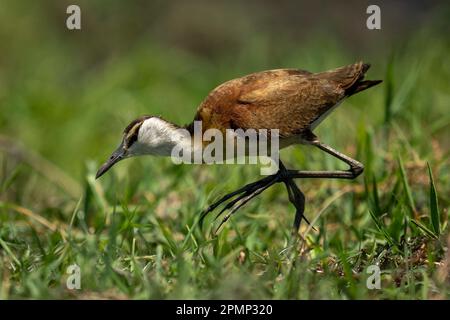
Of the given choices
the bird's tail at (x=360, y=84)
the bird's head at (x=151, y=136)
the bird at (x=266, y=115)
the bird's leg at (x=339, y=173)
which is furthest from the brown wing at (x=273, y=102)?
the bird's leg at (x=339, y=173)

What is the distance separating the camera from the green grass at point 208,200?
4.17 m

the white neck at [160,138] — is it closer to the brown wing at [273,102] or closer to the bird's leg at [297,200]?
the brown wing at [273,102]

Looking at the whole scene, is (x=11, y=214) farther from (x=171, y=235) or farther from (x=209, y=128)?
(x=209, y=128)

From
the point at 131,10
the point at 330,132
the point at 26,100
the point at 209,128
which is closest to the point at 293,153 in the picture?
the point at 330,132

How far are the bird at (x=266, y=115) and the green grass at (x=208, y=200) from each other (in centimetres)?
28

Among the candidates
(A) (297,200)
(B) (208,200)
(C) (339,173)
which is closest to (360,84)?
(C) (339,173)

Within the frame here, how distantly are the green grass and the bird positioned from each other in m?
0.28

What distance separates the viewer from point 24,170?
7.45 meters

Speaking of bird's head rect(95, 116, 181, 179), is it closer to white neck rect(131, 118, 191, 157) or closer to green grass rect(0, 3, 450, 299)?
white neck rect(131, 118, 191, 157)

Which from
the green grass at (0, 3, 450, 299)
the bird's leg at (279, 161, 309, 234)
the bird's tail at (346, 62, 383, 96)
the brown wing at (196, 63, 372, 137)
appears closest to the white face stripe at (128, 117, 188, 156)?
the brown wing at (196, 63, 372, 137)

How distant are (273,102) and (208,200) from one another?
1011 mm

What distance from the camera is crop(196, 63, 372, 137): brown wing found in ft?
16.3

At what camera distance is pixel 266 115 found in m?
4.97

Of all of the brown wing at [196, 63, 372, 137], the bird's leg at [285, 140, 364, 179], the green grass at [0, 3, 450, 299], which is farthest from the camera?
the bird's leg at [285, 140, 364, 179]
